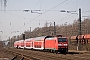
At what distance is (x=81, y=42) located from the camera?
58.5 m

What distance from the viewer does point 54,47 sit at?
38562 millimetres

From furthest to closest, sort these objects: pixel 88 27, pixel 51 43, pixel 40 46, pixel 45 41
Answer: pixel 88 27 < pixel 40 46 < pixel 45 41 < pixel 51 43

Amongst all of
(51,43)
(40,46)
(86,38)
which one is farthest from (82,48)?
(51,43)

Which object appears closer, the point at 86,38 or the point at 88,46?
the point at 88,46

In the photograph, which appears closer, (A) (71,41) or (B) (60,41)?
(B) (60,41)

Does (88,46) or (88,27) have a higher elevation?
(88,27)

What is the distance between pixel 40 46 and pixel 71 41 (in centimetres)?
1785

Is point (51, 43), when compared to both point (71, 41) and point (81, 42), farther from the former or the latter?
point (71, 41)

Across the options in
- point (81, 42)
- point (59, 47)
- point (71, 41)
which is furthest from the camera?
point (71, 41)

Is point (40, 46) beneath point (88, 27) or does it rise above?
beneath

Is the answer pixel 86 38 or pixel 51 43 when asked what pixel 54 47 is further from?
pixel 86 38

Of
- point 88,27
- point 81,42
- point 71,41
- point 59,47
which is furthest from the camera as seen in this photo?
point 88,27

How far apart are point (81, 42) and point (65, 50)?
834 inches

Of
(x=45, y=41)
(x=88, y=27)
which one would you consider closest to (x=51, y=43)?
(x=45, y=41)
